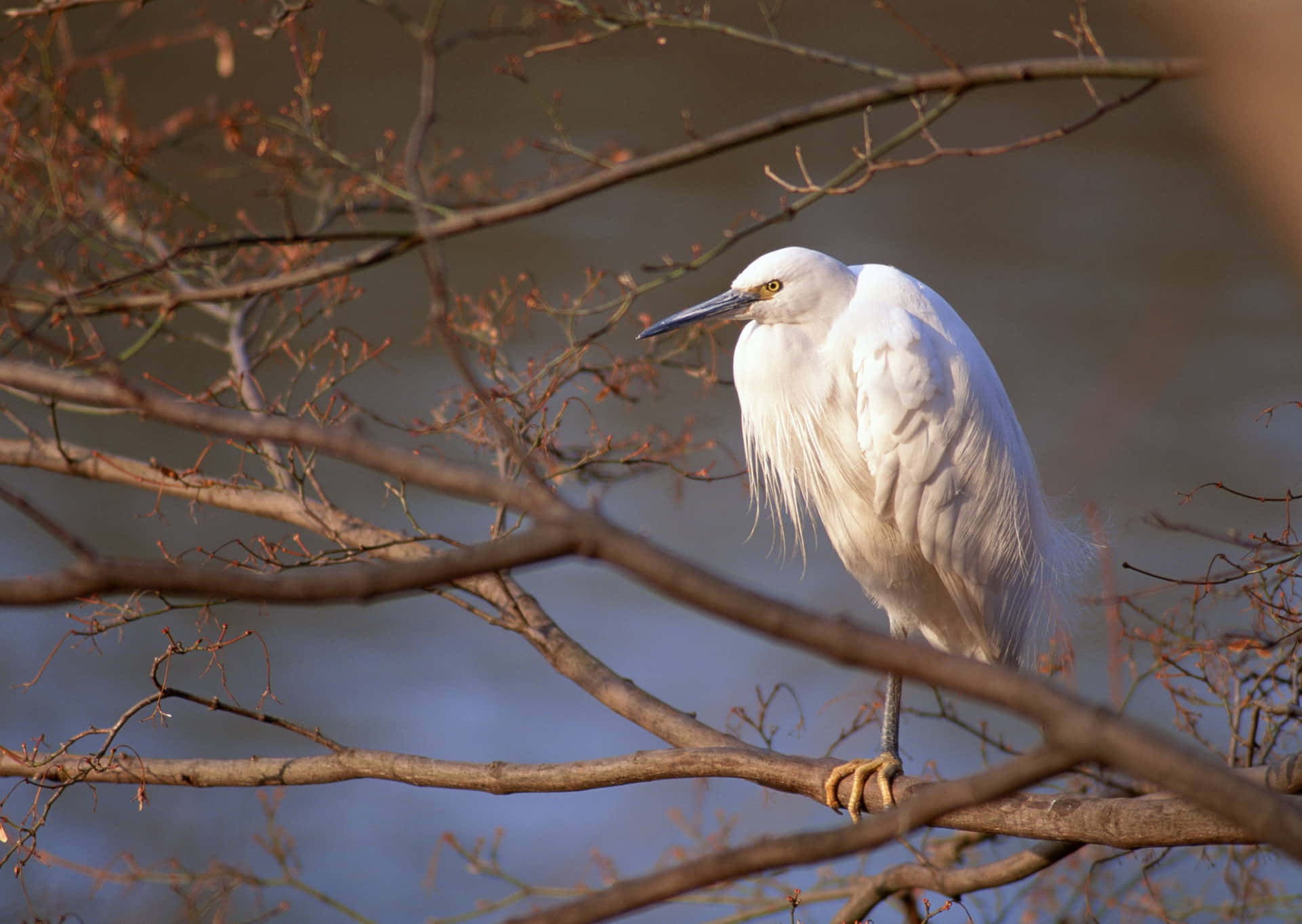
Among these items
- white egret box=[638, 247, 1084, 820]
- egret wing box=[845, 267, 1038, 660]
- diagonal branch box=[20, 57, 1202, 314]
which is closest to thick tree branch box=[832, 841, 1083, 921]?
white egret box=[638, 247, 1084, 820]

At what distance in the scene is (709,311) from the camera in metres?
1.90

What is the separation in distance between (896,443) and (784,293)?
0.98ft

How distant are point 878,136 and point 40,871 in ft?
13.4

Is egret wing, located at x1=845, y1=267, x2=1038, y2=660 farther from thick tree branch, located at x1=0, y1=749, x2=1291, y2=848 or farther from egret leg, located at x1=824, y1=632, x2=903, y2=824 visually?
thick tree branch, located at x1=0, y1=749, x2=1291, y2=848

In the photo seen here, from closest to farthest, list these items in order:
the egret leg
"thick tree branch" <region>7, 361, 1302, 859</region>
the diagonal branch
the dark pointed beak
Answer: "thick tree branch" <region>7, 361, 1302, 859</region>, the diagonal branch, the egret leg, the dark pointed beak

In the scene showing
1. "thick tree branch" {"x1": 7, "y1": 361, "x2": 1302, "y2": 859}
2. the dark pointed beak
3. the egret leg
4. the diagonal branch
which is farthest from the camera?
the dark pointed beak

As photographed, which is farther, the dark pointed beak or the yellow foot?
the dark pointed beak

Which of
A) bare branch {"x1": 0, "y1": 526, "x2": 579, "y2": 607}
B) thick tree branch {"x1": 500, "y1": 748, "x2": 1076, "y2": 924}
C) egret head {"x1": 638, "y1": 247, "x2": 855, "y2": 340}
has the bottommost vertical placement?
thick tree branch {"x1": 500, "y1": 748, "x2": 1076, "y2": 924}

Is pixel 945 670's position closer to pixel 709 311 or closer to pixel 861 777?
pixel 861 777

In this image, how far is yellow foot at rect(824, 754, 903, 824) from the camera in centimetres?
166

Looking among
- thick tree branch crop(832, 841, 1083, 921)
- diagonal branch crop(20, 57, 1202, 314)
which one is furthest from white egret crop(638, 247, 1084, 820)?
diagonal branch crop(20, 57, 1202, 314)

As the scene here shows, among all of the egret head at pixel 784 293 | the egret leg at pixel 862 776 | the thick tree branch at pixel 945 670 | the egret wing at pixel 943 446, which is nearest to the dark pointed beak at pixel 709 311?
the egret head at pixel 784 293

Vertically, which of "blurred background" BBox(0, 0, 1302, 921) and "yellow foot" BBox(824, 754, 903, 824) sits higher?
"blurred background" BBox(0, 0, 1302, 921)

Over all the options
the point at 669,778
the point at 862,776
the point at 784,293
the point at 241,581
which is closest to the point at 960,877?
the point at 862,776
